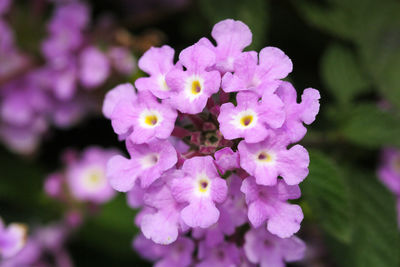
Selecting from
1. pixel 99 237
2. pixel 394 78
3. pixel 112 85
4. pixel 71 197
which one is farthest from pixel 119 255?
pixel 394 78

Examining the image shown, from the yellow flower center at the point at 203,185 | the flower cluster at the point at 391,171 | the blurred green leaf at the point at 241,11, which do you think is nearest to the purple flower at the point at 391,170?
the flower cluster at the point at 391,171

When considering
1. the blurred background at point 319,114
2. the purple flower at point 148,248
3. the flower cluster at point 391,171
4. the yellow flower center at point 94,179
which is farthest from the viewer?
the yellow flower center at point 94,179

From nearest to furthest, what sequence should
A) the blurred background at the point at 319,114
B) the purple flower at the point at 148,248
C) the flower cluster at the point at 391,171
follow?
1. the purple flower at the point at 148,248
2. the blurred background at the point at 319,114
3. the flower cluster at the point at 391,171

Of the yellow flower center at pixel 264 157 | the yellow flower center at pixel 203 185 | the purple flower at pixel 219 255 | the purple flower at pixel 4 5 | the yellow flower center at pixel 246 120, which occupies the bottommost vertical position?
the purple flower at pixel 219 255

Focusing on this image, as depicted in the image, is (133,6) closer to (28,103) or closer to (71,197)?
(28,103)

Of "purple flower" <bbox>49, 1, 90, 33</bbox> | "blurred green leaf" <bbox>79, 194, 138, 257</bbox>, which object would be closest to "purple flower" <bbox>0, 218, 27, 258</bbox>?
"blurred green leaf" <bbox>79, 194, 138, 257</bbox>

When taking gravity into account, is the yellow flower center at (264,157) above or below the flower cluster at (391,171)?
above

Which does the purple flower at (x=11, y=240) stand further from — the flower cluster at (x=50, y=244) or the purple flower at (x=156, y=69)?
the purple flower at (x=156, y=69)

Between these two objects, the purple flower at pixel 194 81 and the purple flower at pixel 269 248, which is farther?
the purple flower at pixel 269 248

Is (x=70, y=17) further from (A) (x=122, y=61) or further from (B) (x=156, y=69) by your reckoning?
(B) (x=156, y=69)
